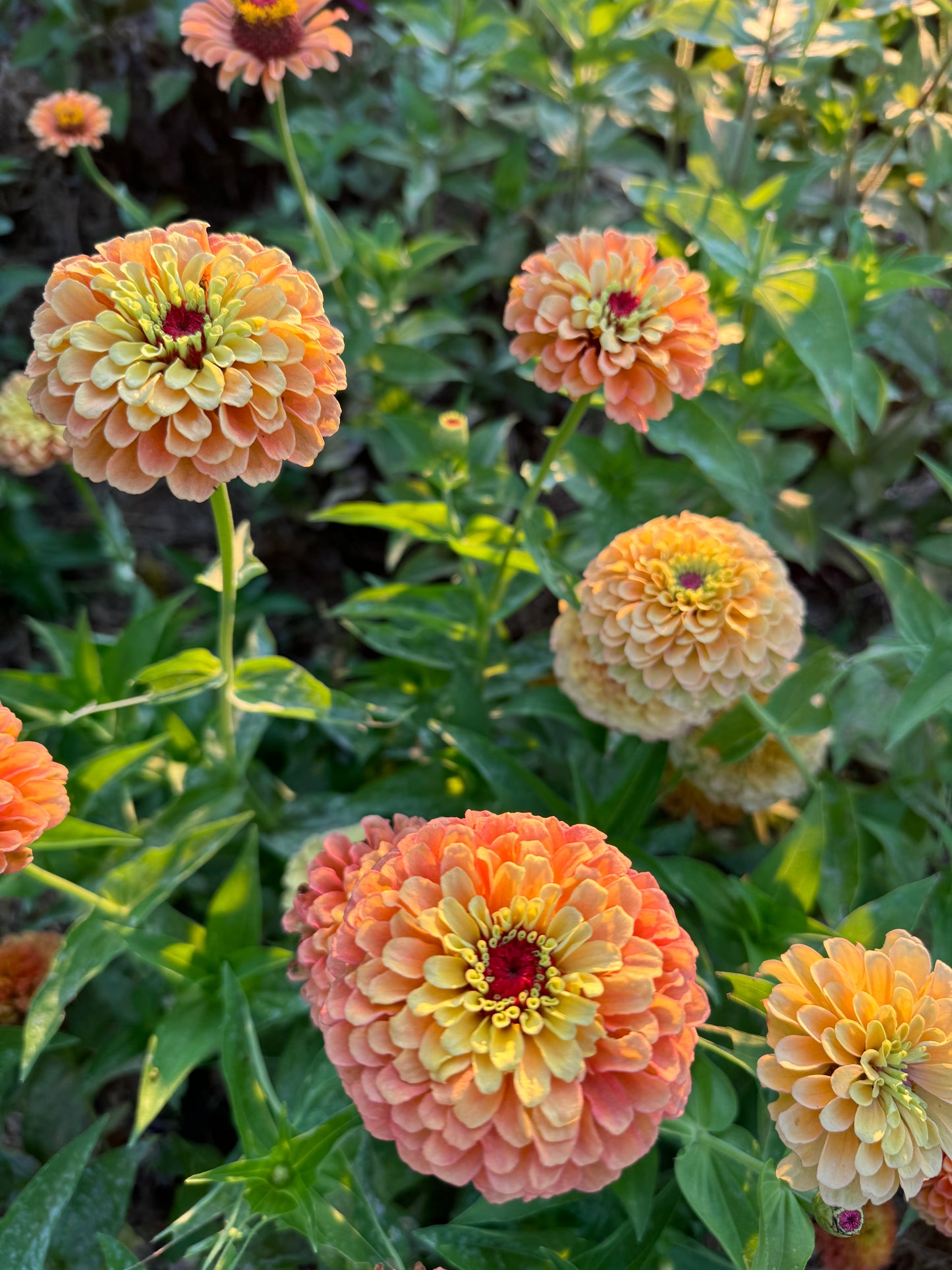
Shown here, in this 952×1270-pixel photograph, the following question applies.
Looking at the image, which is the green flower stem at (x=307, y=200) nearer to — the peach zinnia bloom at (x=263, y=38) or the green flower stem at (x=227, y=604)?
the peach zinnia bloom at (x=263, y=38)

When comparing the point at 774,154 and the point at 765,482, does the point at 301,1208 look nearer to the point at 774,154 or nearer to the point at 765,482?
the point at 765,482

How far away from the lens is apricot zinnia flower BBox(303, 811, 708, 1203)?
2.34ft

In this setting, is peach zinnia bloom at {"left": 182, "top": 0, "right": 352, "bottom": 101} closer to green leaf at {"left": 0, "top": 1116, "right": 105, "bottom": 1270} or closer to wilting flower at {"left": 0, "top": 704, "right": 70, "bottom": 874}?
wilting flower at {"left": 0, "top": 704, "right": 70, "bottom": 874}

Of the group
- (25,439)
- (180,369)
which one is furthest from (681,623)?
(25,439)

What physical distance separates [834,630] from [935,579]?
0.82ft

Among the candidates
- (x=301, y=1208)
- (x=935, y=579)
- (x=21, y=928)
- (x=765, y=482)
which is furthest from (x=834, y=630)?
(x=21, y=928)

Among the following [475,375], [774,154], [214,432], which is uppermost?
[214,432]

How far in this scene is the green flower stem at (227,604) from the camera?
0.99 m

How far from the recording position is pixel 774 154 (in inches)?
79.7

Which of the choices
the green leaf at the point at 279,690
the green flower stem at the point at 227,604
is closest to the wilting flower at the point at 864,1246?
the green leaf at the point at 279,690

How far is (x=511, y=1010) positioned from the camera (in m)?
0.75

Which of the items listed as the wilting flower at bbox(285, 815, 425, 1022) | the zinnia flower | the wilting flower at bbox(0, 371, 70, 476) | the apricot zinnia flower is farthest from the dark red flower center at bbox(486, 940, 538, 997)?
the wilting flower at bbox(0, 371, 70, 476)

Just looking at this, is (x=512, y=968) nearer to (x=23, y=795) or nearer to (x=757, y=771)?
(x=23, y=795)

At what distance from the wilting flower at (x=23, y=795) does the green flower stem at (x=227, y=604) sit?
25 cm
